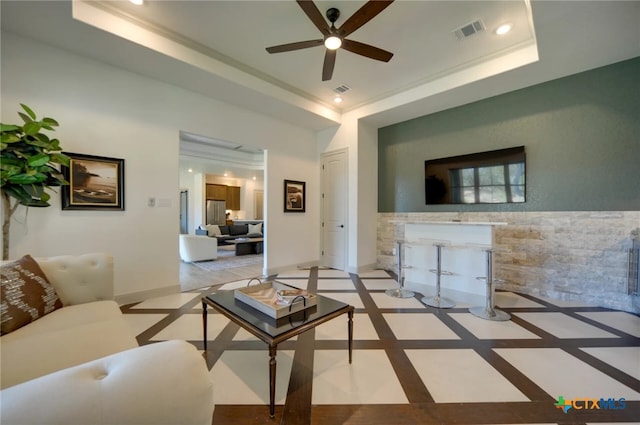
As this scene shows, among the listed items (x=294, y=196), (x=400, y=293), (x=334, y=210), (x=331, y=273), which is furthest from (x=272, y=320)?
(x=334, y=210)

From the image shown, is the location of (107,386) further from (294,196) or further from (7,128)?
(294,196)

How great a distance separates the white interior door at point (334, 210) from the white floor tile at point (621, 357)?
3.40 m

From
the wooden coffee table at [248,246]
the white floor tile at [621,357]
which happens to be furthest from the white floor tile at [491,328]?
the wooden coffee table at [248,246]

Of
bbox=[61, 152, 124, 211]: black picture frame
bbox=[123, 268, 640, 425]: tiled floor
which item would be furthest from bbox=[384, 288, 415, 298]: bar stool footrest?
bbox=[61, 152, 124, 211]: black picture frame

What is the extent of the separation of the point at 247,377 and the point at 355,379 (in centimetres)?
77

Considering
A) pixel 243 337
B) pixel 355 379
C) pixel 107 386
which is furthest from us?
pixel 243 337

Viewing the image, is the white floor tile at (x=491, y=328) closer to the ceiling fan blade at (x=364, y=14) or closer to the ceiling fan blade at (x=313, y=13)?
the ceiling fan blade at (x=364, y=14)

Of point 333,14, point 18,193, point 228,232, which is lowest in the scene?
point 228,232

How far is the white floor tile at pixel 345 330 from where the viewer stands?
232cm

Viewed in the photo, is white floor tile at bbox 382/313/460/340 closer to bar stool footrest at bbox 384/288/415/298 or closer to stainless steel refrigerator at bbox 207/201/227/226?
bar stool footrest at bbox 384/288/415/298

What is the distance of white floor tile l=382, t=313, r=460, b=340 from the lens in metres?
2.35

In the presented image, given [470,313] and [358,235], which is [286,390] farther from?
[358,235]

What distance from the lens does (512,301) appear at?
3240mm

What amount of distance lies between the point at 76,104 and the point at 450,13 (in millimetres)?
4212
